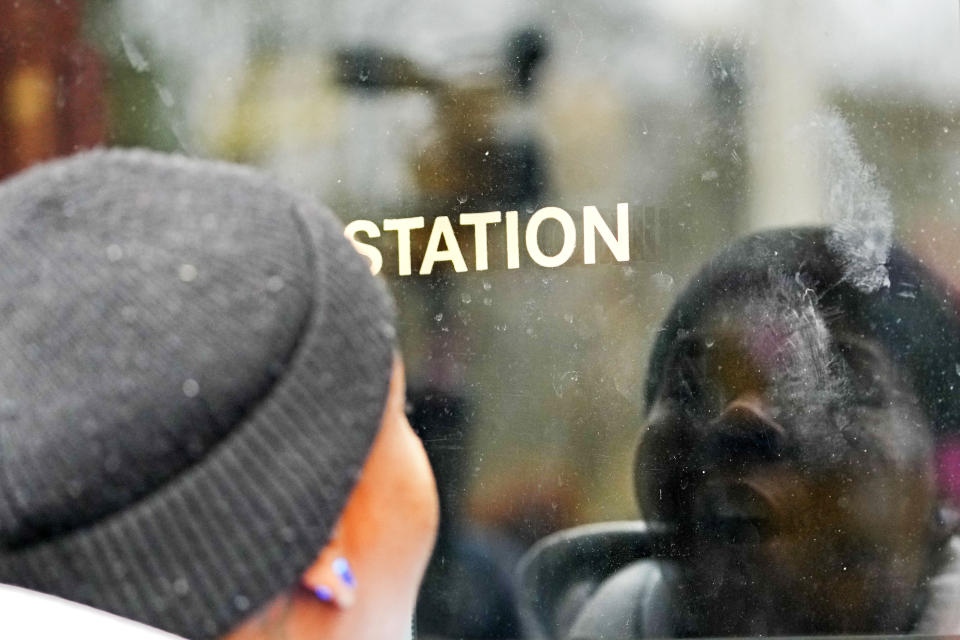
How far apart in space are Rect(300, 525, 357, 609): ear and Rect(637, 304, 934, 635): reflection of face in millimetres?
823

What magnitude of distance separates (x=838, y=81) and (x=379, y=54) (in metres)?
0.66

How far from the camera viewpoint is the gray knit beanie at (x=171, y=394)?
734 mm

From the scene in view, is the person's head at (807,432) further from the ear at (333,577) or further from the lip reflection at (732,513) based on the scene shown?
the ear at (333,577)

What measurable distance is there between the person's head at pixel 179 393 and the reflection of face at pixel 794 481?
84 cm

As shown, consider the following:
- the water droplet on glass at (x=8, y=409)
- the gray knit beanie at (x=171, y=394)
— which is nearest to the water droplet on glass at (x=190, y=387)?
the gray knit beanie at (x=171, y=394)

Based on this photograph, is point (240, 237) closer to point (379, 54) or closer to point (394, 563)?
point (394, 563)

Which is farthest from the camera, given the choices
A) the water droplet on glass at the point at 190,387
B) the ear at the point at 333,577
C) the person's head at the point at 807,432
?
the person's head at the point at 807,432

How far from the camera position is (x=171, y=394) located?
73 centimetres

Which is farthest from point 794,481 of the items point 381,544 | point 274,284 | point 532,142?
point 274,284

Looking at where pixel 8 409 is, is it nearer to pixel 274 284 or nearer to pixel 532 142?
pixel 274 284

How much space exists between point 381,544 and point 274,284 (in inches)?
10.0

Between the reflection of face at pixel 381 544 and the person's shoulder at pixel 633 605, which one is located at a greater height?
the reflection of face at pixel 381 544

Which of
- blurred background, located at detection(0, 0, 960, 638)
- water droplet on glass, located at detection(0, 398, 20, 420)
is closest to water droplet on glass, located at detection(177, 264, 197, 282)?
water droplet on glass, located at detection(0, 398, 20, 420)

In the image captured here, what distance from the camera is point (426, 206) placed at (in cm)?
165
